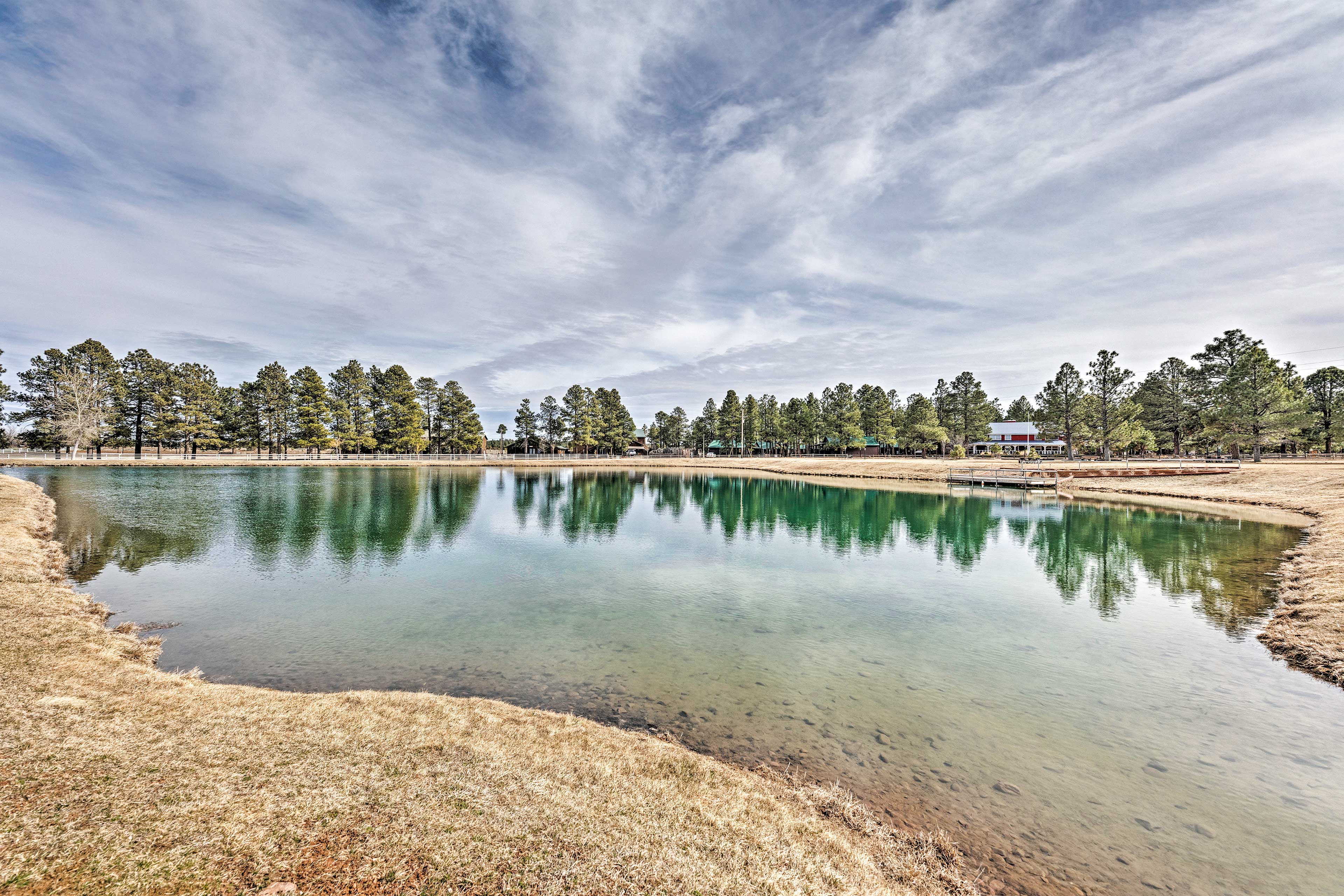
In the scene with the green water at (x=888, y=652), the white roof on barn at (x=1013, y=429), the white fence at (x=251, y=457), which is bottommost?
the green water at (x=888, y=652)

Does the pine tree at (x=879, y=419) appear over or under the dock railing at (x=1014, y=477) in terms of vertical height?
over

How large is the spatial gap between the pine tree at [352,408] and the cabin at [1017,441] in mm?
116196

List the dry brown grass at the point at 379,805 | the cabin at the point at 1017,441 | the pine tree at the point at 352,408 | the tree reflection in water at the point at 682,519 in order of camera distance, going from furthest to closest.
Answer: the cabin at the point at 1017,441
the pine tree at the point at 352,408
the tree reflection in water at the point at 682,519
the dry brown grass at the point at 379,805

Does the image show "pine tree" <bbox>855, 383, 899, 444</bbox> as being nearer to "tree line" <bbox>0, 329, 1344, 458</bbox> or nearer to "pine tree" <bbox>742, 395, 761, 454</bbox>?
"tree line" <bbox>0, 329, 1344, 458</bbox>

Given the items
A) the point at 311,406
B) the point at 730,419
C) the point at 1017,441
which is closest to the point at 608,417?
the point at 730,419

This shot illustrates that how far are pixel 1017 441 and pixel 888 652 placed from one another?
122m

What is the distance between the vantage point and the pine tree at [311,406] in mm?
79688

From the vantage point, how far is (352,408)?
8381cm

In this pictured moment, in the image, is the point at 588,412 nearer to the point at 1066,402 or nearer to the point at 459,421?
the point at 459,421


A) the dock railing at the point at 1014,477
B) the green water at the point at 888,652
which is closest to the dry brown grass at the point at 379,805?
the green water at the point at 888,652

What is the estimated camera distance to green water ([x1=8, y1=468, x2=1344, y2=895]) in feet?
21.5

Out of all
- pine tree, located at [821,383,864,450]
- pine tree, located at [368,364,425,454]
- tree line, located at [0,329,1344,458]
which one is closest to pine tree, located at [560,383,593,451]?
tree line, located at [0,329,1344,458]

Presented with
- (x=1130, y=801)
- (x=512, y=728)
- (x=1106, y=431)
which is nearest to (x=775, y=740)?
(x=512, y=728)

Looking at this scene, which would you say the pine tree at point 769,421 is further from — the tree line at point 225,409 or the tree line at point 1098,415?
the tree line at point 225,409
